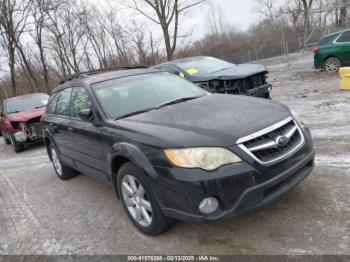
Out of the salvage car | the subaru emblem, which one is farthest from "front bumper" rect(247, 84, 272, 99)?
the subaru emblem

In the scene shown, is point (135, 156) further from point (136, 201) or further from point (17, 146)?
point (17, 146)

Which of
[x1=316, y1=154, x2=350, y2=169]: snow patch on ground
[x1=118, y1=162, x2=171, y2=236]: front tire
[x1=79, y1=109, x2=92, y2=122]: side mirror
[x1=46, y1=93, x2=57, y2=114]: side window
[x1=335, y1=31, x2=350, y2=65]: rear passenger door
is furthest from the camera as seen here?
[x1=335, y1=31, x2=350, y2=65]: rear passenger door

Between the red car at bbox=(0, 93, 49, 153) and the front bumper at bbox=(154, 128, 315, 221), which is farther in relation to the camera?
the red car at bbox=(0, 93, 49, 153)

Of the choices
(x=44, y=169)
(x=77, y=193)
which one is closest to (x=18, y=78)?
(x=44, y=169)

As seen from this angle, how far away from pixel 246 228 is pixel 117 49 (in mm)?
36205

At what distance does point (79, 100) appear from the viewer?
4.24 meters

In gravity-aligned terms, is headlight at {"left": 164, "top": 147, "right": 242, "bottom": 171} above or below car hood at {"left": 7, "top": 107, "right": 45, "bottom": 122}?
below

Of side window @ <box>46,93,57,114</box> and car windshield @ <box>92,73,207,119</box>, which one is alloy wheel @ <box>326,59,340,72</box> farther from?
side window @ <box>46,93,57,114</box>

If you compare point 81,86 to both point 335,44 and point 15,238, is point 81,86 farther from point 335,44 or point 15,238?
point 335,44

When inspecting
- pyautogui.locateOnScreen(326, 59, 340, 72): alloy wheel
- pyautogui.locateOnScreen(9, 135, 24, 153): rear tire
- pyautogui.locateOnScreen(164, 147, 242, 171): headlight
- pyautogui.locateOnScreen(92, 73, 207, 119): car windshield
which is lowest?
pyautogui.locateOnScreen(9, 135, 24, 153): rear tire

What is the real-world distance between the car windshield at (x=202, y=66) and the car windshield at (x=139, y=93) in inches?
147

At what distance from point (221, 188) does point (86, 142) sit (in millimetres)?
2108

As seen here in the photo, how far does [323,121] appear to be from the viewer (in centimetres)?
629

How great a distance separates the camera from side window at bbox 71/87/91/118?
3.99 m
